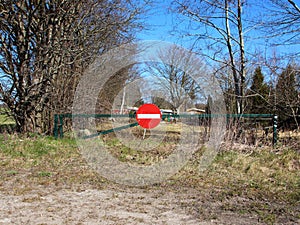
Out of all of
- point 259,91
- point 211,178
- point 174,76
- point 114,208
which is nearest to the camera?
point 114,208

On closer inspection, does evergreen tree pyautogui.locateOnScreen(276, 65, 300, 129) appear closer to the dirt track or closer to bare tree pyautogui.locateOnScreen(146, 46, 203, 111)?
bare tree pyautogui.locateOnScreen(146, 46, 203, 111)

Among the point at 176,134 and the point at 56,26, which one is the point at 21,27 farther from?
the point at 176,134

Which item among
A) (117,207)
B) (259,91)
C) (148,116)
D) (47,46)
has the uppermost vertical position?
(47,46)

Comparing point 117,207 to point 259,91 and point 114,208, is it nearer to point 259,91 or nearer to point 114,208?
point 114,208

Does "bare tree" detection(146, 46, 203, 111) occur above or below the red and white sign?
above

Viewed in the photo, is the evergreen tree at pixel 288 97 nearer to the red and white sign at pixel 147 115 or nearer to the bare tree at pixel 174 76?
the bare tree at pixel 174 76

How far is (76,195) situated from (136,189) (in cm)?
78

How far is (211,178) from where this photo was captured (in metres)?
4.60

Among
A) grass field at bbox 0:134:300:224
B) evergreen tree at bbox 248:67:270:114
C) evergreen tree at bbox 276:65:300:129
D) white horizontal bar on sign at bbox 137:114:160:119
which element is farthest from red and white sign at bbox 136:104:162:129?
evergreen tree at bbox 248:67:270:114

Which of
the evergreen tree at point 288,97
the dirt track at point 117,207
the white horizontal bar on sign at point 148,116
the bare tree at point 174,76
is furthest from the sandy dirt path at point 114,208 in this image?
the evergreen tree at point 288,97

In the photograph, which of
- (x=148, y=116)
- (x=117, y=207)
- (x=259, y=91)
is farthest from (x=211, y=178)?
(x=259, y=91)

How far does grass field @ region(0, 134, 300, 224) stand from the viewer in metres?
3.25

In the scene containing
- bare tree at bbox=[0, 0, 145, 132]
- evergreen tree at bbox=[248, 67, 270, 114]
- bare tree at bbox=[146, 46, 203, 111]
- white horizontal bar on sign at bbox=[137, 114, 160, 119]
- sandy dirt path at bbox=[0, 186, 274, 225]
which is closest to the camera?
sandy dirt path at bbox=[0, 186, 274, 225]

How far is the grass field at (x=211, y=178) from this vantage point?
3.25m
